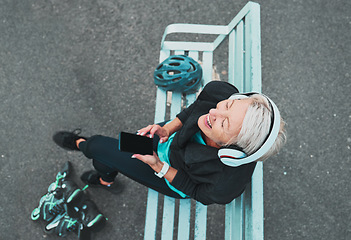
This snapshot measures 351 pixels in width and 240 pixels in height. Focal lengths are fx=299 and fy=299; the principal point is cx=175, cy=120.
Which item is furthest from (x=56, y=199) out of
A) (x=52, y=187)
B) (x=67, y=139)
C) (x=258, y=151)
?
(x=258, y=151)

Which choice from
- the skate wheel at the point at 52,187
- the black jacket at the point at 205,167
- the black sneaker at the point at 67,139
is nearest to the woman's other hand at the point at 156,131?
the black jacket at the point at 205,167

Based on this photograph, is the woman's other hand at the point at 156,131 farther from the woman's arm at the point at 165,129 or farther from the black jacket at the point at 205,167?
the black jacket at the point at 205,167

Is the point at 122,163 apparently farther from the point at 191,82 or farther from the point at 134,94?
the point at 134,94

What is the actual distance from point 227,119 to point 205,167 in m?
0.39

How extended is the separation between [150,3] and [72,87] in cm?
128

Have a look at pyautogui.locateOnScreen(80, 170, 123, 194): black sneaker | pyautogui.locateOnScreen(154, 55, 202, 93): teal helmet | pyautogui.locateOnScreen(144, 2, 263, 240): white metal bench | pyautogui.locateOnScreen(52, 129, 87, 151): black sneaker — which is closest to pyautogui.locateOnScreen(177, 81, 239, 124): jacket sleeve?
pyautogui.locateOnScreen(144, 2, 263, 240): white metal bench

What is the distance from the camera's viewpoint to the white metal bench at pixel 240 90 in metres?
1.79

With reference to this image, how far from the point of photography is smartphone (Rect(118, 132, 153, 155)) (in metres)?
1.77

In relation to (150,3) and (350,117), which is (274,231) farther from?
(150,3)

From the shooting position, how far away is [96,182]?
2859 mm

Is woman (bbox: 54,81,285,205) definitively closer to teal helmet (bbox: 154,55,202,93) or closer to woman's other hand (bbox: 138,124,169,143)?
woman's other hand (bbox: 138,124,169,143)

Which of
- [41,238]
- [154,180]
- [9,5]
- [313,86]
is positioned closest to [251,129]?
[154,180]

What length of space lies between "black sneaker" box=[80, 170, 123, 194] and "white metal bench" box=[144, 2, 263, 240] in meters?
0.76

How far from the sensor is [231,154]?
4.62ft
